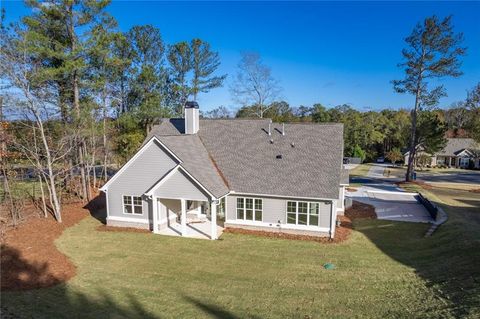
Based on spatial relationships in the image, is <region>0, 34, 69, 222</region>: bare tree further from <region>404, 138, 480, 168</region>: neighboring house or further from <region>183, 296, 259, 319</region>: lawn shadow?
<region>404, 138, 480, 168</region>: neighboring house

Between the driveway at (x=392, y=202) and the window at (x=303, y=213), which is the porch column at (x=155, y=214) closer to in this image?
the window at (x=303, y=213)

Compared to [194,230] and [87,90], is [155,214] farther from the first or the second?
[87,90]

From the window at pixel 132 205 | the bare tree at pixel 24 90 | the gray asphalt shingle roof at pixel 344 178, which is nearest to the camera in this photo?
the bare tree at pixel 24 90

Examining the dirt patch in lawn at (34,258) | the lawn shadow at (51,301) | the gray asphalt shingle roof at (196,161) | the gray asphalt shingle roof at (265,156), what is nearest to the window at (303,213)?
the gray asphalt shingle roof at (265,156)

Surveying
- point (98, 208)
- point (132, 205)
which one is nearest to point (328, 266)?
point (132, 205)

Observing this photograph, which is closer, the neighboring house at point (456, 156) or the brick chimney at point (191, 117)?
the brick chimney at point (191, 117)

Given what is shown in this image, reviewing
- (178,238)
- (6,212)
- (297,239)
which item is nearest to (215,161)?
(178,238)

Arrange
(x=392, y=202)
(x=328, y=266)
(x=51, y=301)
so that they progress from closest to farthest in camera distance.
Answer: (x=51, y=301)
(x=328, y=266)
(x=392, y=202)

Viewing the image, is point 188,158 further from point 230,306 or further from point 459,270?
point 459,270
